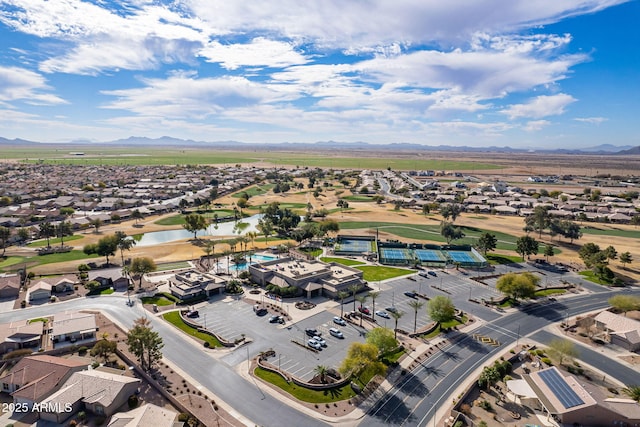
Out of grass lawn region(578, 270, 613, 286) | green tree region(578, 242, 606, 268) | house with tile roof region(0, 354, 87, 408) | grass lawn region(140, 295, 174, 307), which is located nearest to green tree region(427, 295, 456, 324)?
grass lawn region(578, 270, 613, 286)

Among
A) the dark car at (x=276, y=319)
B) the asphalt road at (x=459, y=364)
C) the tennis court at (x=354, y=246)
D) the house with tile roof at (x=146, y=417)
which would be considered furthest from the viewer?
the tennis court at (x=354, y=246)

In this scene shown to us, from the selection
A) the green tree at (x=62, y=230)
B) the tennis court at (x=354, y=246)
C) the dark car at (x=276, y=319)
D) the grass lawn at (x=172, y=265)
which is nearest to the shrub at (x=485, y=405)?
the dark car at (x=276, y=319)

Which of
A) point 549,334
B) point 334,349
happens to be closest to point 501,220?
point 549,334

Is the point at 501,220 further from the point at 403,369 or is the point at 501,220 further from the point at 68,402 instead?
the point at 68,402

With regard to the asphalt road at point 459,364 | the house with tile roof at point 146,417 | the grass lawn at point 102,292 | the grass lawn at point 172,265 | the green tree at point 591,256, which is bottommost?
the asphalt road at point 459,364

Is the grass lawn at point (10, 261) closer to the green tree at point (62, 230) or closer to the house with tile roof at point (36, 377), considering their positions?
the green tree at point (62, 230)

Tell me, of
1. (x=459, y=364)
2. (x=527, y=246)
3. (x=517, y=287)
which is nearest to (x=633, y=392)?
(x=459, y=364)
